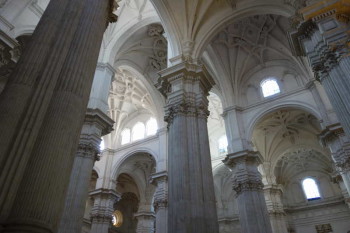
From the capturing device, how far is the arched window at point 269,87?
16.5m

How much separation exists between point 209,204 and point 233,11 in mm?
8958

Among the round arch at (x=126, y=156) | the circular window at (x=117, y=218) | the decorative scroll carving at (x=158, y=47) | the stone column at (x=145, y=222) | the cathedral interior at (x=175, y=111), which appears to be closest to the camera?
the cathedral interior at (x=175, y=111)

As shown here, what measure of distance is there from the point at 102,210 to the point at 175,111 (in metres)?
10.9

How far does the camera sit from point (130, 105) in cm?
2316

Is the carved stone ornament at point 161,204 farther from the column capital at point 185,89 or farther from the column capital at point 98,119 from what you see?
the column capital at point 185,89

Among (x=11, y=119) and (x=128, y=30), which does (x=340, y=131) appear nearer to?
(x=128, y=30)

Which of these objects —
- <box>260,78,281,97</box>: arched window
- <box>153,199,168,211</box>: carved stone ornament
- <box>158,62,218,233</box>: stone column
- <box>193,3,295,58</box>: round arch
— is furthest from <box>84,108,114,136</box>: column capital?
<box>260,78,281,97</box>: arched window

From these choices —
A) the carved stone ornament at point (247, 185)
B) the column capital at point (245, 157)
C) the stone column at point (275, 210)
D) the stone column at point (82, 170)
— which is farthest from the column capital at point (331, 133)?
the stone column at point (82, 170)

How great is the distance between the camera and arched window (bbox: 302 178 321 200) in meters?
25.5

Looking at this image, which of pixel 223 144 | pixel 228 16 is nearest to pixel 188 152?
pixel 228 16

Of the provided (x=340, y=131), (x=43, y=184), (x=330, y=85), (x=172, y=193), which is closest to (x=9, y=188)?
(x=43, y=184)

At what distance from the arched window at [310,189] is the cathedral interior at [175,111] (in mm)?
97

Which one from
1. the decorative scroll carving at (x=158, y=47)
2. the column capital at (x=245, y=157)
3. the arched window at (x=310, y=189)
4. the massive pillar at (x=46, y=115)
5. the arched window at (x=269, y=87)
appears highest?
the decorative scroll carving at (x=158, y=47)

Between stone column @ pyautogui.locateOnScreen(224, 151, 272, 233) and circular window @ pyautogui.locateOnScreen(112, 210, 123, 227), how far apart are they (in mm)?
16272
